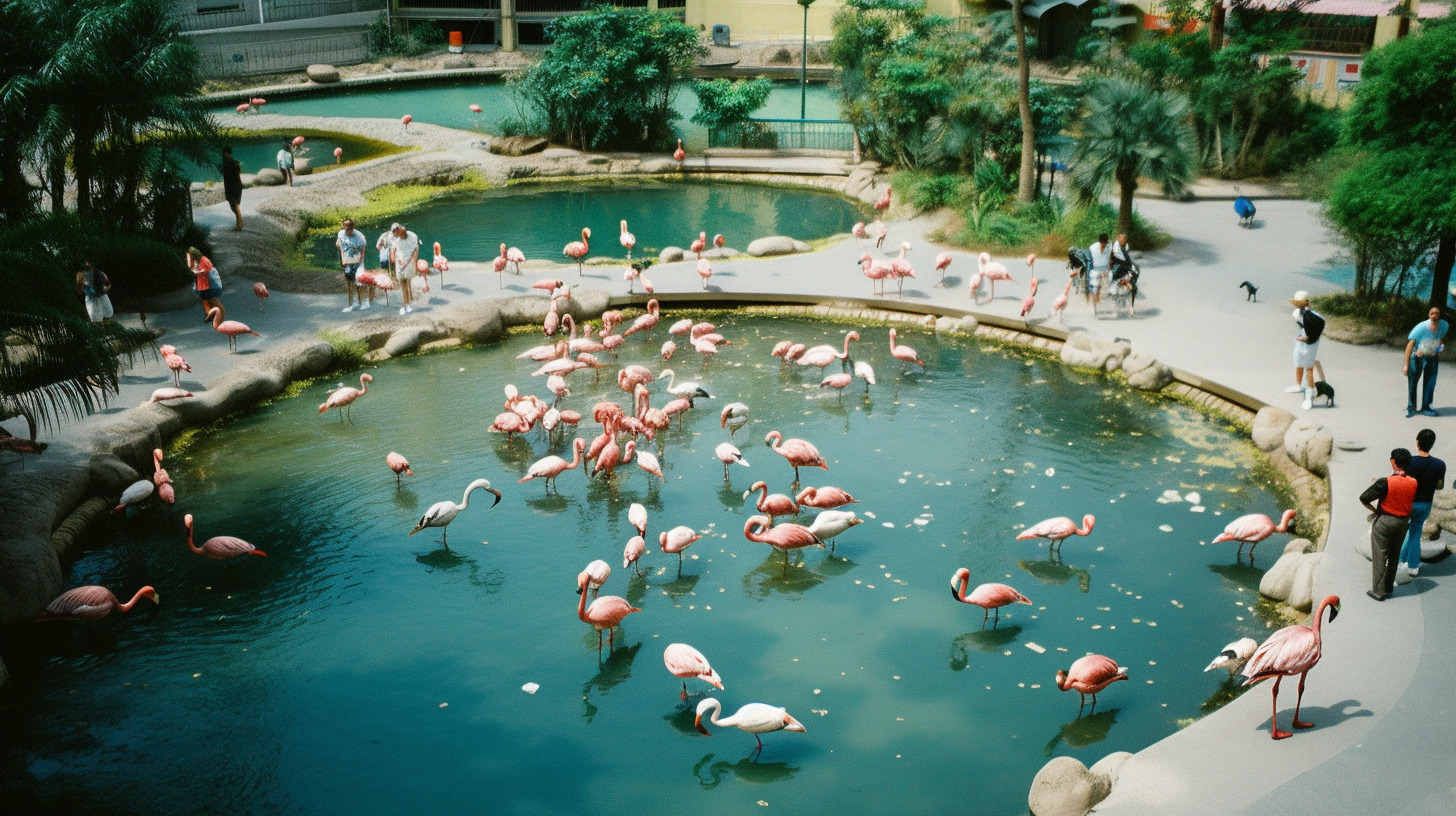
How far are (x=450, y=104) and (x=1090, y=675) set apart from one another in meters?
38.9

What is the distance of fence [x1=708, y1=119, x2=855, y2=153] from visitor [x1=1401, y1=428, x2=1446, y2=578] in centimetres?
2435

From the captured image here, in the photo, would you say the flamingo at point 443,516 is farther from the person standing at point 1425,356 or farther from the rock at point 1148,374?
the person standing at point 1425,356

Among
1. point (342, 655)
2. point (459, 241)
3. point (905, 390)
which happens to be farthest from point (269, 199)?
point (342, 655)

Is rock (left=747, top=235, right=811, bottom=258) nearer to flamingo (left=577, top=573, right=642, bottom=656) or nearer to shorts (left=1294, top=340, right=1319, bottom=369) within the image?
shorts (left=1294, top=340, right=1319, bottom=369)

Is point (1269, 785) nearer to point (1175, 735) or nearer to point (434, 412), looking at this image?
point (1175, 735)

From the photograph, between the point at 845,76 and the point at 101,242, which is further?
the point at 845,76

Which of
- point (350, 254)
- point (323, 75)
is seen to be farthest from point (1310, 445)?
point (323, 75)

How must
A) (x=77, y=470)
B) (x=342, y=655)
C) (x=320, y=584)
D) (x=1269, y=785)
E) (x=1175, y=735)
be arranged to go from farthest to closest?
(x=77, y=470) < (x=320, y=584) < (x=342, y=655) < (x=1175, y=735) < (x=1269, y=785)

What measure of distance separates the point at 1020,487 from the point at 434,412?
7.73 metres

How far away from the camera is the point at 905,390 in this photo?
15.7 m

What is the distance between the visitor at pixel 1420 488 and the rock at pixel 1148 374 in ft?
17.3

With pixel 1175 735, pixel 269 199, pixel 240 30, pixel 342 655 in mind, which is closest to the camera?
pixel 1175 735

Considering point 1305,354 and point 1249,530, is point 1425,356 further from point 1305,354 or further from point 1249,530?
point 1249,530

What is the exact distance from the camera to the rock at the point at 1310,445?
12.2m
